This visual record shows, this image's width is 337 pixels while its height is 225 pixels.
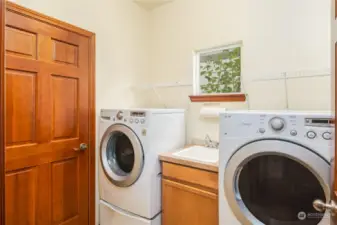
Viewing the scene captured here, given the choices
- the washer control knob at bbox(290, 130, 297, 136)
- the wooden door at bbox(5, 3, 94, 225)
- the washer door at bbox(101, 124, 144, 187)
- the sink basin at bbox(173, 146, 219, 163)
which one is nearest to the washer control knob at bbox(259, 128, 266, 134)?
the washer control knob at bbox(290, 130, 297, 136)

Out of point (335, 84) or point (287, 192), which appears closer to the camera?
point (335, 84)

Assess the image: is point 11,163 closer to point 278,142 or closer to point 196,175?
point 196,175

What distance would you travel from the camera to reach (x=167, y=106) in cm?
257

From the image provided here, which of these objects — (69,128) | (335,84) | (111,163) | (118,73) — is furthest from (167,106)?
(335,84)

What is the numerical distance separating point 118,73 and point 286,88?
5.52ft

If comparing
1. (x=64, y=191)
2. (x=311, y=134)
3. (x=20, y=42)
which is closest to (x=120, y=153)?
(x=64, y=191)

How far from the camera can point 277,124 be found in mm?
1132

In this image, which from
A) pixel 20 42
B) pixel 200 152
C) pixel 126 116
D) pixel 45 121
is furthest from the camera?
pixel 200 152

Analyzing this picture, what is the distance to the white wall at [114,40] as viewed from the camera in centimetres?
197

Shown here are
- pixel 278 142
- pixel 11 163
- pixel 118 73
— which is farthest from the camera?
pixel 118 73

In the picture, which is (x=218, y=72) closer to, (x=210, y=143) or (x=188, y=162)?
(x=210, y=143)

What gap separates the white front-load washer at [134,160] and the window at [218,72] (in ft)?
1.36

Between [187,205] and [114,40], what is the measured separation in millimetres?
1814

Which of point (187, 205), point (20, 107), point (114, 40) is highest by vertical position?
point (114, 40)
